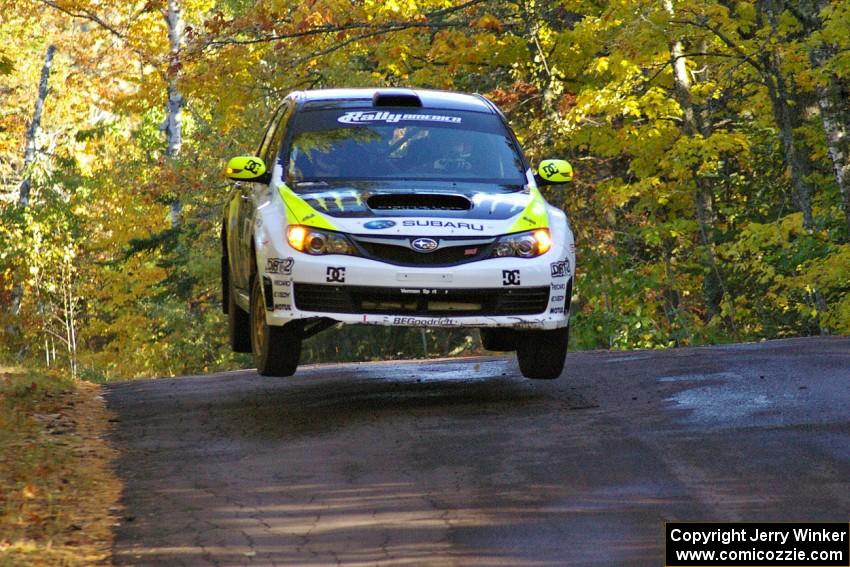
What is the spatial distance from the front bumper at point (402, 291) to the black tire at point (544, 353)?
0.65m

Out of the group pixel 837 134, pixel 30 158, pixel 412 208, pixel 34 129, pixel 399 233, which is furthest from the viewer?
pixel 30 158

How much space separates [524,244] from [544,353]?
1109mm

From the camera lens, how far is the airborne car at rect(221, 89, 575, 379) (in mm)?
9930

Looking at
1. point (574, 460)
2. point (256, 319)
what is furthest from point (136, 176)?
point (574, 460)

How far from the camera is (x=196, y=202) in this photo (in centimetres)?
3266

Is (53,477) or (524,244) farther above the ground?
(524,244)

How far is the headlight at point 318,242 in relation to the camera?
32.5 feet

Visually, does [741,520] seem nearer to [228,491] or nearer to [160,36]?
[228,491]

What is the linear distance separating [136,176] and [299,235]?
28.0 meters

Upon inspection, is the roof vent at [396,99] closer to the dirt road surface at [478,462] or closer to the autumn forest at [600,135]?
the dirt road surface at [478,462]

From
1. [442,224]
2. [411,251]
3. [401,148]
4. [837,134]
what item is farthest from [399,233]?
[837,134]

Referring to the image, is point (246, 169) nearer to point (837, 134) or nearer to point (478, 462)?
point (478, 462)

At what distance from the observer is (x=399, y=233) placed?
9906 mm

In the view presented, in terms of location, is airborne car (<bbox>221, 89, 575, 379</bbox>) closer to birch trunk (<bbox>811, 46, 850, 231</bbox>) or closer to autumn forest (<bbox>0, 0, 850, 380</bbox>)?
autumn forest (<bbox>0, 0, 850, 380</bbox>)
